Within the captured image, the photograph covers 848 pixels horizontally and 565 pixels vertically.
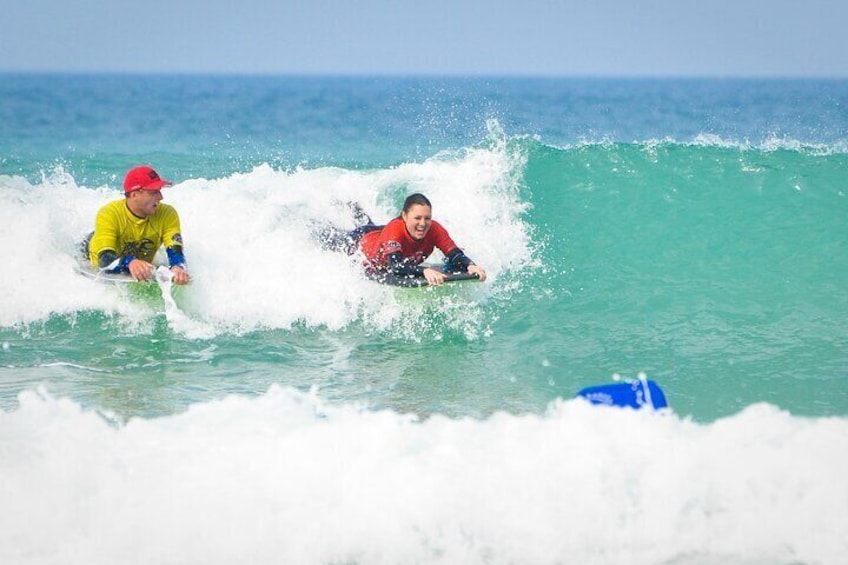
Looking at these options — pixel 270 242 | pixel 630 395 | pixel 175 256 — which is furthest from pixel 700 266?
pixel 630 395

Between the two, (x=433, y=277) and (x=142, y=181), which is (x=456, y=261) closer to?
(x=433, y=277)

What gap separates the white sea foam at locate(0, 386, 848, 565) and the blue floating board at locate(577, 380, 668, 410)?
4.4 inches

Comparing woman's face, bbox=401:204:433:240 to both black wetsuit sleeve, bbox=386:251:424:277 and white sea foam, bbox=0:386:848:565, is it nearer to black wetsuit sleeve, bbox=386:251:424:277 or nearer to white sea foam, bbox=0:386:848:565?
black wetsuit sleeve, bbox=386:251:424:277

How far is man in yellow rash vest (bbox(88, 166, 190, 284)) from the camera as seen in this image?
330 inches

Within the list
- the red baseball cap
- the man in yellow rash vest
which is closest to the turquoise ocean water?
the man in yellow rash vest

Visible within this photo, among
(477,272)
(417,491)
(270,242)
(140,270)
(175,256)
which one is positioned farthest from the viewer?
(270,242)

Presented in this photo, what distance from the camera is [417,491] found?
4.99m

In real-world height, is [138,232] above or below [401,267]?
above

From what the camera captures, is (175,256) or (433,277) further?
(175,256)

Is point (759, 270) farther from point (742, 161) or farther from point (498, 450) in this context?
point (498, 450)

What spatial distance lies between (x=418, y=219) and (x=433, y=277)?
0.58 metres

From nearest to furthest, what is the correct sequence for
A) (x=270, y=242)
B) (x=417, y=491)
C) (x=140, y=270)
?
(x=417, y=491) < (x=140, y=270) < (x=270, y=242)

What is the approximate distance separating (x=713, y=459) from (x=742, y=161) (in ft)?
28.6

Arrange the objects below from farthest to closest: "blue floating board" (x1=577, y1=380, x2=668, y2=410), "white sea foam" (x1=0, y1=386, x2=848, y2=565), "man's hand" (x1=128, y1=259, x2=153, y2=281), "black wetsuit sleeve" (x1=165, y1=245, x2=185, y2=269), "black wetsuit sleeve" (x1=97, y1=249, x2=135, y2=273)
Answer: "black wetsuit sleeve" (x1=165, y1=245, x2=185, y2=269) < "black wetsuit sleeve" (x1=97, y1=249, x2=135, y2=273) < "man's hand" (x1=128, y1=259, x2=153, y2=281) < "blue floating board" (x1=577, y1=380, x2=668, y2=410) < "white sea foam" (x1=0, y1=386, x2=848, y2=565)
